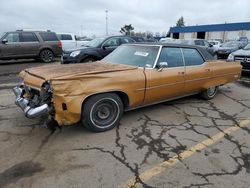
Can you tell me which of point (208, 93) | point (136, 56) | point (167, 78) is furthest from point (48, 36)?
point (167, 78)

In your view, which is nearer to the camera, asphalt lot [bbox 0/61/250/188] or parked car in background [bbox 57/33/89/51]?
asphalt lot [bbox 0/61/250/188]

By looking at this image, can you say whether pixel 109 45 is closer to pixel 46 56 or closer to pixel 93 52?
pixel 93 52

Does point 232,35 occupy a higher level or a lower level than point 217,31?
lower

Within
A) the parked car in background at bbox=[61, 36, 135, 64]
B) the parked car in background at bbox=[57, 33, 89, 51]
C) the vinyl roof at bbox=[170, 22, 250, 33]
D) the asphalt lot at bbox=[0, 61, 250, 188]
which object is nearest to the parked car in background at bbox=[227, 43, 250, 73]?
the asphalt lot at bbox=[0, 61, 250, 188]

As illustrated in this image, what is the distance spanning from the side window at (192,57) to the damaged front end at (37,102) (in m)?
3.24

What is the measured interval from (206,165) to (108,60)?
10.6ft

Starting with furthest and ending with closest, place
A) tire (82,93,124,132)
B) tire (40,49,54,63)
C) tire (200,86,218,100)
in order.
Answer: tire (40,49,54,63) → tire (200,86,218,100) → tire (82,93,124,132)

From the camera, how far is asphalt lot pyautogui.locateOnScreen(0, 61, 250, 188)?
3080 mm

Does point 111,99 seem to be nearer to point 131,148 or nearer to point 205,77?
point 131,148

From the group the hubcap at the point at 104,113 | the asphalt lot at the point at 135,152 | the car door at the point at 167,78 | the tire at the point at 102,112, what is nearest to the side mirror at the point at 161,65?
the car door at the point at 167,78

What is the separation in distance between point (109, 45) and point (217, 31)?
162 ft

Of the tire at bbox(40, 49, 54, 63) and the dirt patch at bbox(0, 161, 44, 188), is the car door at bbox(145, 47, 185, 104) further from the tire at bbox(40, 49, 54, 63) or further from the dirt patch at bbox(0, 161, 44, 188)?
the tire at bbox(40, 49, 54, 63)

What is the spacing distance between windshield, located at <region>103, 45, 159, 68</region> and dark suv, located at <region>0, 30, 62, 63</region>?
9.61m

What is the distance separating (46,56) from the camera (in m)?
14.7
